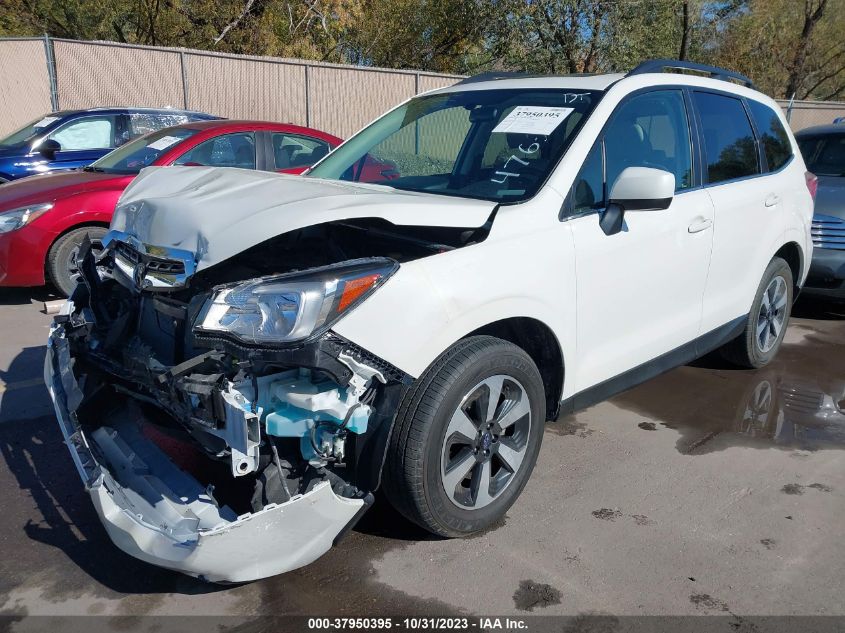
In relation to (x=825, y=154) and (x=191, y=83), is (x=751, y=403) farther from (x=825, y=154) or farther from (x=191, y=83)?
(x=191, y=83)

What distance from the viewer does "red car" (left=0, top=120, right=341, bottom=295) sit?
628 centimetres

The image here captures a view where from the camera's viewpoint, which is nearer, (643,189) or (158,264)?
(158,264)

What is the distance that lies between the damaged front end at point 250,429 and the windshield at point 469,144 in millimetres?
1110

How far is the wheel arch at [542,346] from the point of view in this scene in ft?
10.4

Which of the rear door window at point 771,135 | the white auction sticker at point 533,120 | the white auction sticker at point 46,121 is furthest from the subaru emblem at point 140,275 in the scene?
the white auction sticker at point 46,121

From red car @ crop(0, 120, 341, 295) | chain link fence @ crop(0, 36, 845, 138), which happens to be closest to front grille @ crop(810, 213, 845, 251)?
red car @ crop(0, 120, 341, 295)

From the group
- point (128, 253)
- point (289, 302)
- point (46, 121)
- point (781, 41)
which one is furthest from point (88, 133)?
point (781, 41)

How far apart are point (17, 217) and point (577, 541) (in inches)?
215

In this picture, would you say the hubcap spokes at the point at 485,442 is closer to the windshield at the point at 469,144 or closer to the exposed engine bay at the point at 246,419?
the exposed engine bay at the point at 246,419

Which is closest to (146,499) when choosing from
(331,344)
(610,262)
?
(331,344)

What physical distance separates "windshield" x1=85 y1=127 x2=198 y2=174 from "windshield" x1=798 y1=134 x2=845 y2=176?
251 inches

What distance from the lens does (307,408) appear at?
2.39 m

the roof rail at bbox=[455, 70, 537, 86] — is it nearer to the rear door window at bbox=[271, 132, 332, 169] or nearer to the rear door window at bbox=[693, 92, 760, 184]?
the rear door window at bbox=[693, 92, 760, 184]

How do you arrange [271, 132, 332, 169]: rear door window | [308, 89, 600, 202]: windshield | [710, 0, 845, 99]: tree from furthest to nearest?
[710, 0, 845, 99]: tree < [271, 132, 332, 169]: rear door window < [308, 89, 600, 202]: windshield
